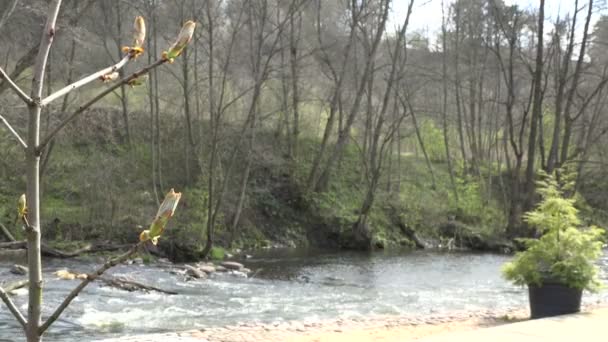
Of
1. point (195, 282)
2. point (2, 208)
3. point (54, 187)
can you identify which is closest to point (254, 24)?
point (54, 187)

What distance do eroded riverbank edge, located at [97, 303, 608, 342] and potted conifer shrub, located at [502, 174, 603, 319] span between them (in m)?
0.70

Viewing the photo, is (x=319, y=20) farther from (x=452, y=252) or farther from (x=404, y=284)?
(x=404, y=284)

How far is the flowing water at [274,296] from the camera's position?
37.3 ft

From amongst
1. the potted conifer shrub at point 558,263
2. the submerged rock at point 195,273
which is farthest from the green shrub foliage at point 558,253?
the submerged rock at point 195,273

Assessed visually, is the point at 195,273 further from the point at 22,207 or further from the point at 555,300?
the point at 22,207

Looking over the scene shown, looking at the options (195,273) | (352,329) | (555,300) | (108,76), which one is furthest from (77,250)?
(108,76)

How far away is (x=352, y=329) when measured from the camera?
33.3 feet

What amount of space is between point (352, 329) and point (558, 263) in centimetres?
302

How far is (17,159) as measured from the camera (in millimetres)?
26609

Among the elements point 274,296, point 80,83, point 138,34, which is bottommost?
point 274,296

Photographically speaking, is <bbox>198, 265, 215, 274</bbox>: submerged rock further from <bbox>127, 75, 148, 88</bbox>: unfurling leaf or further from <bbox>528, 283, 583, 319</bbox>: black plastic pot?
<bbox>127, 75, 148, 88</bbox>: unfurling leaf

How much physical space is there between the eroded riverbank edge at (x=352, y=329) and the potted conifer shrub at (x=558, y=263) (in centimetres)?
70

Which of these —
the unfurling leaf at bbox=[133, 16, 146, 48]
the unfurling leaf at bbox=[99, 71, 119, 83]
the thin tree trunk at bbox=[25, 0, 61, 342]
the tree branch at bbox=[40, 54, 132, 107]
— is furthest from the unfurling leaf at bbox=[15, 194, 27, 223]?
the unfurling leaf at bbox=[133, 16, 146, 48]

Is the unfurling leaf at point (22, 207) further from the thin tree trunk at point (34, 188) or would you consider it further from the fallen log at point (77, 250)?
the fallen log at point (77, 250)
